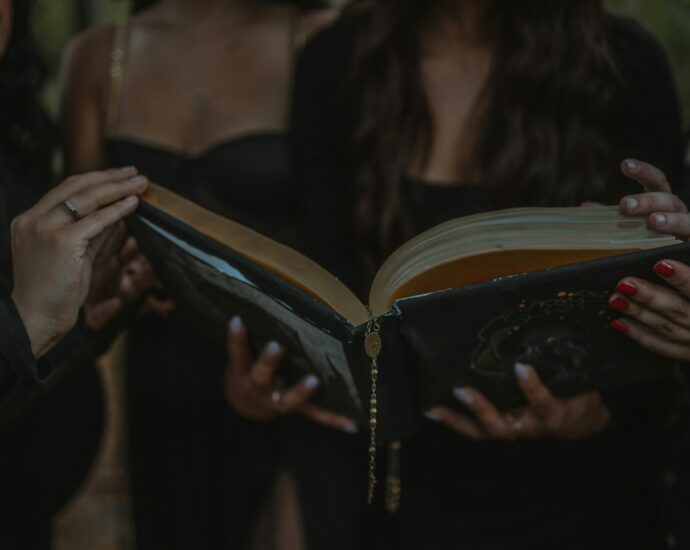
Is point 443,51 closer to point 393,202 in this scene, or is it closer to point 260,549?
point 393,202

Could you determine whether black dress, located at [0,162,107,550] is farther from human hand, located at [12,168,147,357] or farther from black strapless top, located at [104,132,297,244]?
black strapless top, located at [104,132,297,244]

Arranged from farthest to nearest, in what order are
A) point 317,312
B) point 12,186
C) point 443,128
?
point 443,128 < point 12,186 < point 317,312

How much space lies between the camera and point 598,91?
3.47ft

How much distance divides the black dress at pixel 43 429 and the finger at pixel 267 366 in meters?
0.20

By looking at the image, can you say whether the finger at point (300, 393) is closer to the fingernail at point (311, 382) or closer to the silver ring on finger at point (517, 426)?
the fingernail at point (311, 382)

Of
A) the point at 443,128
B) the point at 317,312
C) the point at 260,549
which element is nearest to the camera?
the point at 317,312

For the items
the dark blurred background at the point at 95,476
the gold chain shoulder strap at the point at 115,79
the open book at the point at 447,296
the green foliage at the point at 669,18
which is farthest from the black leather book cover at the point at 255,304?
the dark blurred background at the point at 95,476

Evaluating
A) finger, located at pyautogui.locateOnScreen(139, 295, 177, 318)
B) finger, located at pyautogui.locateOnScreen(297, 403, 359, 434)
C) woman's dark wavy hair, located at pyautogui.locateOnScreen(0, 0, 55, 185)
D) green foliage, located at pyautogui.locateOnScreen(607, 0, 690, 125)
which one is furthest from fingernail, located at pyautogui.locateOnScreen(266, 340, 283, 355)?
green foliage, located at pyautogui.locateOnScreen(607, 0, 690, 125)

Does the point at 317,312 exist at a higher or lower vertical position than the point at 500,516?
higher

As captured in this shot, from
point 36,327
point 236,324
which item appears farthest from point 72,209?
point 236,324

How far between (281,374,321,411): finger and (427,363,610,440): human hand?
0.14m

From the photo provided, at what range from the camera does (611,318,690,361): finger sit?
31.2 inches

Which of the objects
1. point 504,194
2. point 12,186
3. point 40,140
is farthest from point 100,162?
point 504,194

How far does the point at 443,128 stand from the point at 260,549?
0.70 meters
